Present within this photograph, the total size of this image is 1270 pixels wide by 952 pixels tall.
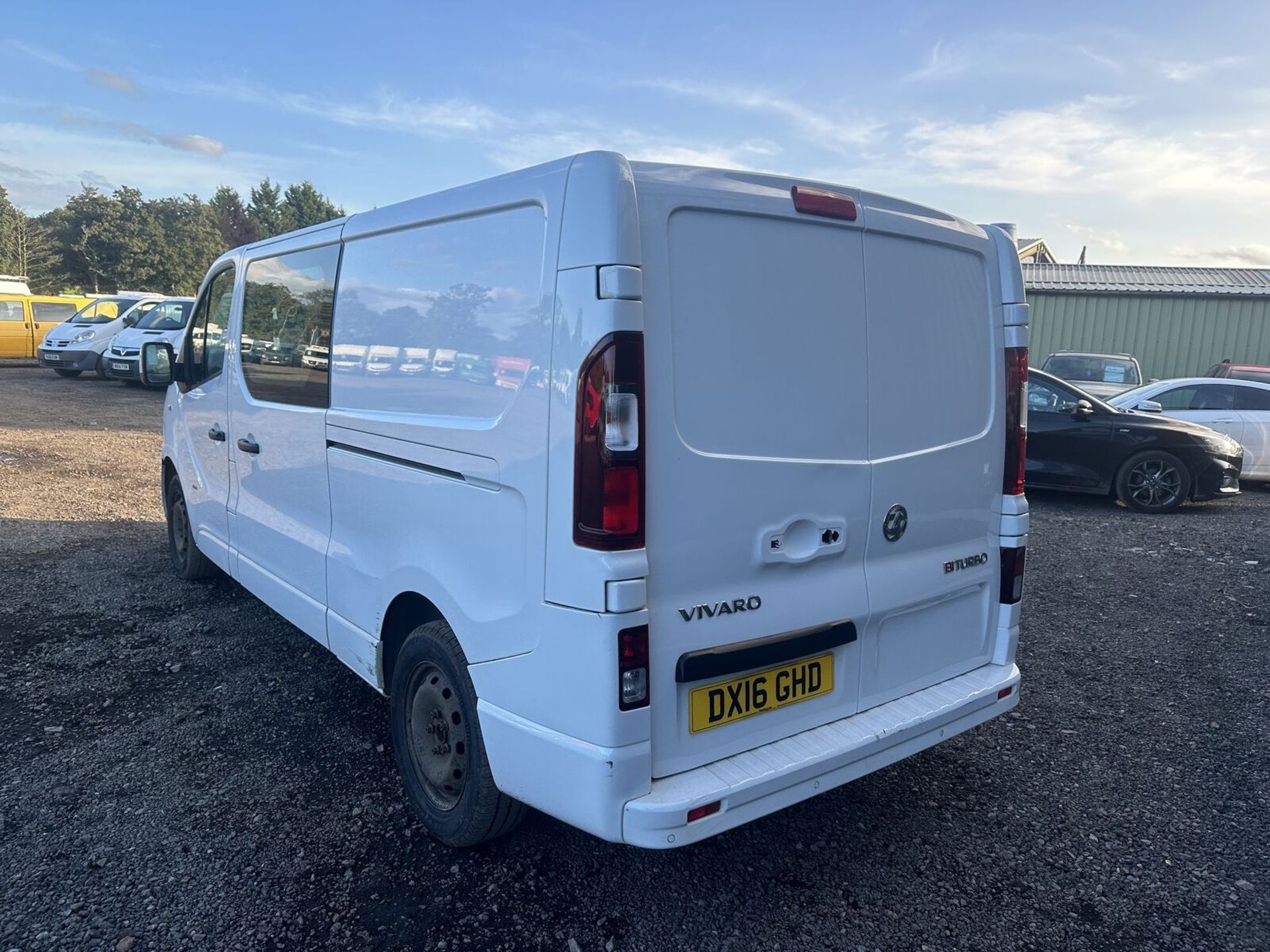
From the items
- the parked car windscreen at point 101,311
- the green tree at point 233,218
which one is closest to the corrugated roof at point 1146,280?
the parked car windscreen at point 101,311

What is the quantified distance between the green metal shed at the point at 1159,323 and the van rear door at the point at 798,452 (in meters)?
23.2

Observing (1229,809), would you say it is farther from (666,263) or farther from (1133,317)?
(1133,317)

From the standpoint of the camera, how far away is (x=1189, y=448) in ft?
29.4

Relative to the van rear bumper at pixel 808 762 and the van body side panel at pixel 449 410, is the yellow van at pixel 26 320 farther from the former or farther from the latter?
the van rear bumper at pixel 808 762

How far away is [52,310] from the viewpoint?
76.1 feet

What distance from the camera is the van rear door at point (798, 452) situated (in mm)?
2346

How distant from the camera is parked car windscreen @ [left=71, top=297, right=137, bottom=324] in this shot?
19172mm

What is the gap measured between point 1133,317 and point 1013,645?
24214 millimetres

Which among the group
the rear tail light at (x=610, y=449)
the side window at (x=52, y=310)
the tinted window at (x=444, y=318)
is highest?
the side window at (x=52, y=310)

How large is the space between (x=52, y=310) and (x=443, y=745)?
2570 cm

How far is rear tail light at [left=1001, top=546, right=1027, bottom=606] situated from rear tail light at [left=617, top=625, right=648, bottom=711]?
1717 mm

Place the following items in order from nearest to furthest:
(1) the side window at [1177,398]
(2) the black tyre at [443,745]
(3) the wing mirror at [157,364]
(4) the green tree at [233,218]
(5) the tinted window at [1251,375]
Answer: (2) the black tyre at [443,745] → (3) the wing mirror at [157,364] → (1) the side window at [1177,398] → (5) the tinted window at [1251,375] → (4) the green tree at [233,218]

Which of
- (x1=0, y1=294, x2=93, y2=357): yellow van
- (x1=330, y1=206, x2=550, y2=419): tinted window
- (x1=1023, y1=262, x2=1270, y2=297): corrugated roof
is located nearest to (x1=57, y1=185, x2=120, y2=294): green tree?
(x1=0, y1=294, x2=93, y2=357): yellow van

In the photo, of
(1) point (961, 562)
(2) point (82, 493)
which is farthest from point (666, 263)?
(2) point (82, 493)
